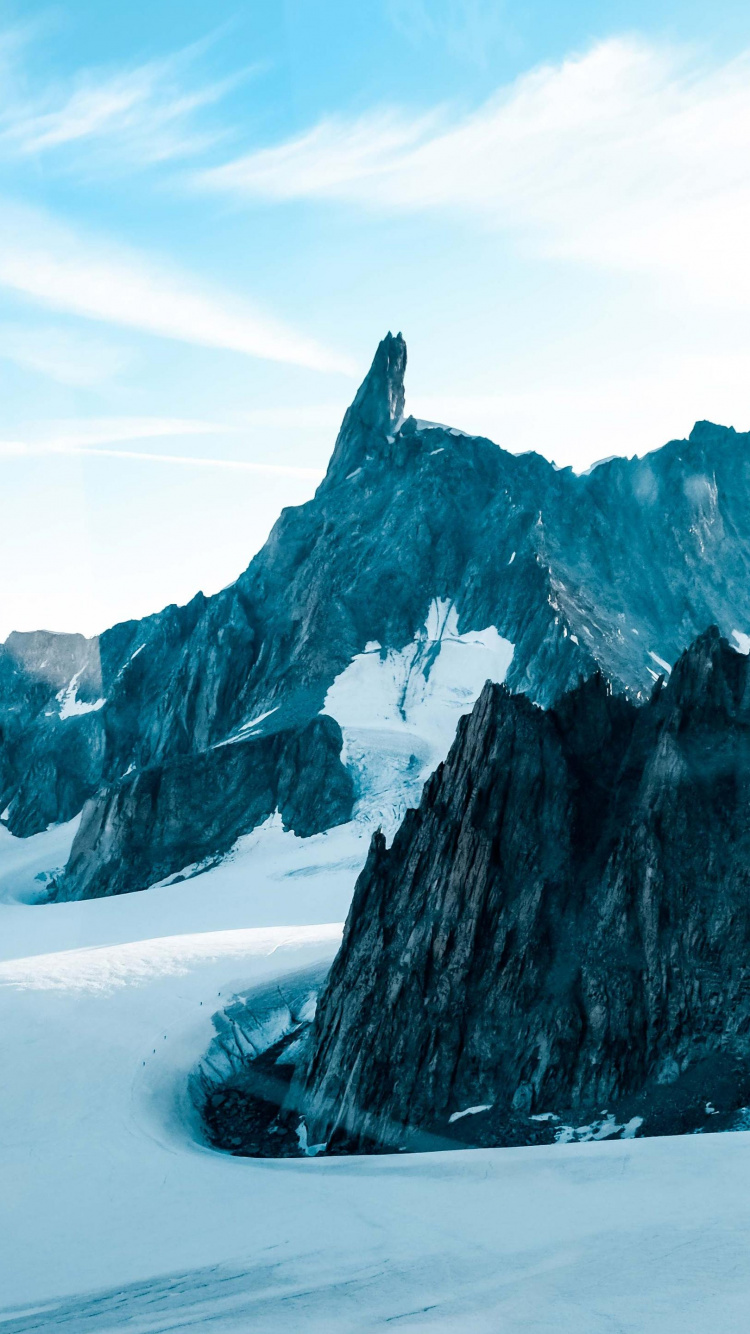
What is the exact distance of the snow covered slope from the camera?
A: 1786 centimetres

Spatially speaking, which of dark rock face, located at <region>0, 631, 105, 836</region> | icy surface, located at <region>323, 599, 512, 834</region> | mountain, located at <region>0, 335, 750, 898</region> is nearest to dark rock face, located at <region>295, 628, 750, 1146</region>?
icy surface, located at <region>323, 599, 512, 834</region>

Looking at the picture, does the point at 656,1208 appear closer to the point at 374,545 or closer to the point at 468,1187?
the point at 468,1187

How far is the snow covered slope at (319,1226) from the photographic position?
1786 centimetres

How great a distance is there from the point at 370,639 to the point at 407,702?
41.4 ft

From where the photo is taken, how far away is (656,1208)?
2084 centimetres

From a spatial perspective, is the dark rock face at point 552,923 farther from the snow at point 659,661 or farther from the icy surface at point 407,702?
the snow at point 659,661

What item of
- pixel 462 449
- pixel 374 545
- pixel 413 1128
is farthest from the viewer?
pixel 462 449

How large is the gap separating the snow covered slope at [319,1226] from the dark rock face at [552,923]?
543 cm

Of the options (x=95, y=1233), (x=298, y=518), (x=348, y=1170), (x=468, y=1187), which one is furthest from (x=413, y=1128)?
(x=298, y=518)

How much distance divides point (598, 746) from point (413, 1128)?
17258mm

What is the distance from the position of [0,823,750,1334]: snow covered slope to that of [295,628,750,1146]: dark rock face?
17.8 ft

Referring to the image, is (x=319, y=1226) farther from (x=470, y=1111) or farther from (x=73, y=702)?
(x=73, y=702)

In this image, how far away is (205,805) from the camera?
316 feet

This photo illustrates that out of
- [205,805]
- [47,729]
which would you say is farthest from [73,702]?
[205,805]
